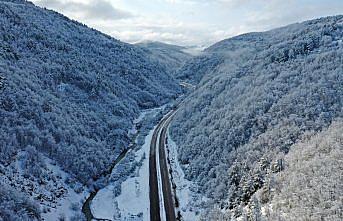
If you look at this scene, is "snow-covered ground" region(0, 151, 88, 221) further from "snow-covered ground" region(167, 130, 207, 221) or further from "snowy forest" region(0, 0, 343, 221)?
"snow-covered ground" region(167, 130, 207, 221)

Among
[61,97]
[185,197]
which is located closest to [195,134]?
[185,197]

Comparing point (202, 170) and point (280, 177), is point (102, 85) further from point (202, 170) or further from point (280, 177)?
point (280, 177)

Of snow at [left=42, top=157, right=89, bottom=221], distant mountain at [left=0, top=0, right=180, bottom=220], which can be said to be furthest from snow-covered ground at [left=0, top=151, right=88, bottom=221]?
distant mountain at [left=0, top=0, right=180, bottom=220]

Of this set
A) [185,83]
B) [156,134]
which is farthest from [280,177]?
[185,83]

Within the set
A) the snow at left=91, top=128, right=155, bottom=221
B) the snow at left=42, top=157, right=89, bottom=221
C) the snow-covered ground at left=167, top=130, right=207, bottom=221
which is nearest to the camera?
the snow at left=42, top=157, right=89, bottom=221

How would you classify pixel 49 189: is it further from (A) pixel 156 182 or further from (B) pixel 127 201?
(A) pixel 156 182
